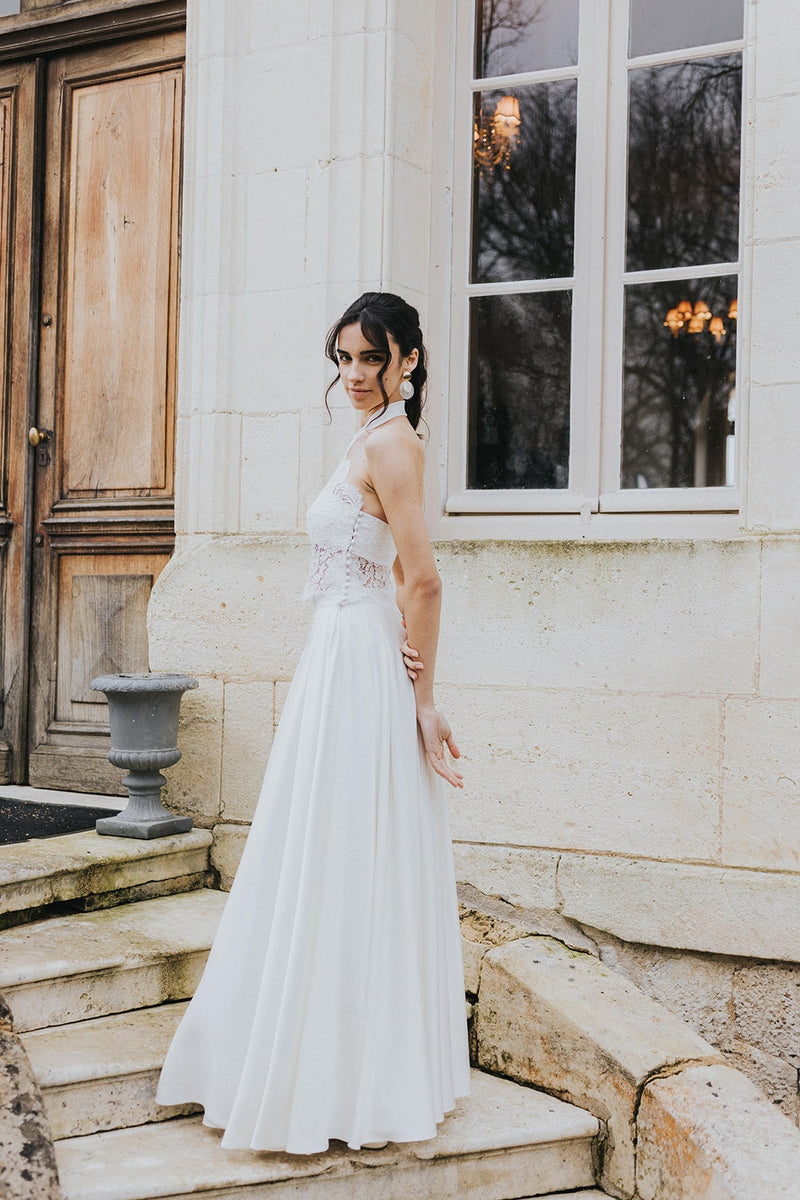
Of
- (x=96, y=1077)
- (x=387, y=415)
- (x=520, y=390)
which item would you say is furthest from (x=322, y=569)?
(x=520, y=390)

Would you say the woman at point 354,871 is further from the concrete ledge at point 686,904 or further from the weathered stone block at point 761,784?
the weathered stone block at point 761,784

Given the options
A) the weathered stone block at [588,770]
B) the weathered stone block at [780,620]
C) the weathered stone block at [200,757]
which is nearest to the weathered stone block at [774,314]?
the weathered stone block at [780,620]

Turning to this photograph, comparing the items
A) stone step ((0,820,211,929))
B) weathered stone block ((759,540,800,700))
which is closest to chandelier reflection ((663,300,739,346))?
weathered stone block ((759,540,800,700))

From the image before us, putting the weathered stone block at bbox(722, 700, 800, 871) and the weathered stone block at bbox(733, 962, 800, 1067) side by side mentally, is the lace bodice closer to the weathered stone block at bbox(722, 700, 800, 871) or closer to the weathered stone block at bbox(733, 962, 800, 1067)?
the weathered stone block at bbox(722, 700, 800, 871)

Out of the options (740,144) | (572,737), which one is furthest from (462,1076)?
(740,144)

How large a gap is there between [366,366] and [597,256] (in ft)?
5.10

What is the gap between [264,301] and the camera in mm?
4172

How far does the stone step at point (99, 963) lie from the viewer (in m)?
3.11

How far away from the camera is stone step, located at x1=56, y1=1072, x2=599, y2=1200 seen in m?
2.59

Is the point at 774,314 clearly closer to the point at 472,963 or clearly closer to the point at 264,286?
the point at 264,286

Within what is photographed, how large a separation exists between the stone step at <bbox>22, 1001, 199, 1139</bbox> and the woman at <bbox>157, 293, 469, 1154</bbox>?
139mm

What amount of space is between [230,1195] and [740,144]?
3.21 meters

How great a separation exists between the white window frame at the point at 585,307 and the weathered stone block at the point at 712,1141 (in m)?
1.60

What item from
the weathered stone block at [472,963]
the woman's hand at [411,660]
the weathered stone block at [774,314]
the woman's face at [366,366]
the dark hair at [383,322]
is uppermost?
the weathered stone block at [774,314]
